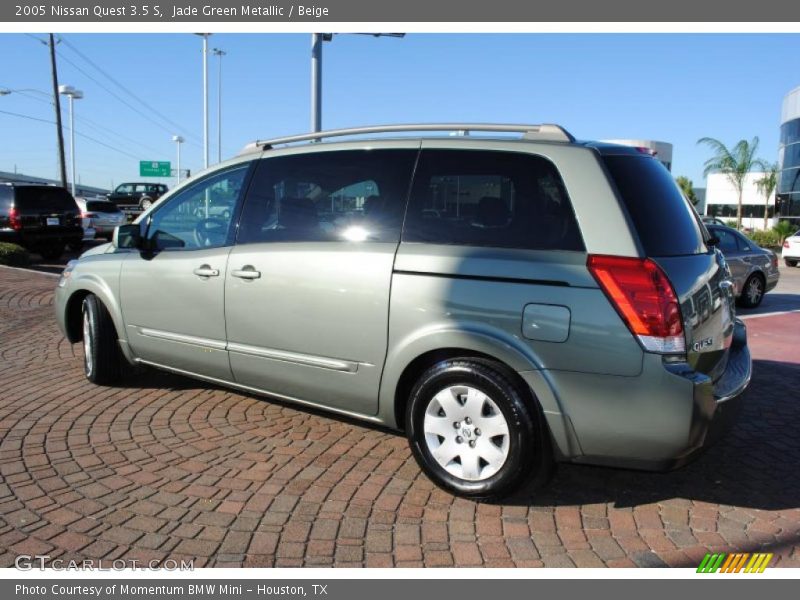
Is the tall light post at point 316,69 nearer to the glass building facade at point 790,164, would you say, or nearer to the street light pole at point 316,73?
the street light pole at point 316,73

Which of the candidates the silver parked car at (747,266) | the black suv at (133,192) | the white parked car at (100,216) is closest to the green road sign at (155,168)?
the black suv at (133,192)

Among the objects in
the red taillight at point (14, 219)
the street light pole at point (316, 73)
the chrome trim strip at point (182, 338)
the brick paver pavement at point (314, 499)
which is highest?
the street light pole at point (316, 73)

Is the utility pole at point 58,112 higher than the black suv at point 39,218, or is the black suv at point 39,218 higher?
the utility pole at point 58,112

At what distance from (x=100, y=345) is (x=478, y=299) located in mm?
3416

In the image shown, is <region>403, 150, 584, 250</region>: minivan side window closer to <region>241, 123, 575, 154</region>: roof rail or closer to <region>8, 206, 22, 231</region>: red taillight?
<region>241, 123, 575, 154</region>: roof rail

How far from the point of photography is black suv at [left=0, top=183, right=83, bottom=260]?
14875 mm

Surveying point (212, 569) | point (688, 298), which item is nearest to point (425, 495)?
point (212, 569)

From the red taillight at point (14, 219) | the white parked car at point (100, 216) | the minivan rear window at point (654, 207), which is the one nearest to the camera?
the minivan rear window at point (654, 207)

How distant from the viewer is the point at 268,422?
4.60 meters

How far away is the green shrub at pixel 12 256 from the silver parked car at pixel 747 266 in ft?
43.5

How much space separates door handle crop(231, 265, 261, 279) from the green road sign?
6331 centimetres

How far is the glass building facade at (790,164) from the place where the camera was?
39.2m

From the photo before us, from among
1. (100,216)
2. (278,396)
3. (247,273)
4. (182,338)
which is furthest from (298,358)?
(100,216)

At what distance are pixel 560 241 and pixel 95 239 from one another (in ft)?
69.1
